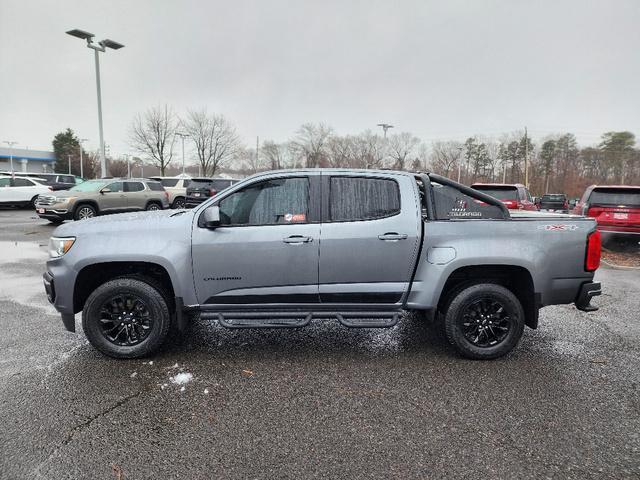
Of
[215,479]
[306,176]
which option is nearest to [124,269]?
[306,176]

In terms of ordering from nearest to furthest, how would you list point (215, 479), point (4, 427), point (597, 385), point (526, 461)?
point (215, 479) < point (526, 461) < point (4, 427) < point (597, 385)

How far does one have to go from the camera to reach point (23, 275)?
7.49 meters

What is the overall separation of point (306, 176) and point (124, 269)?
199 centimetres

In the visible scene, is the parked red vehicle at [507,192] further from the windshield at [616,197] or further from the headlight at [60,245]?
the headlight at [60,245]

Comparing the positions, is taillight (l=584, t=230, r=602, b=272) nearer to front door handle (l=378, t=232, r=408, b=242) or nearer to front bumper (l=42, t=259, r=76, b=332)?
front door handle (l=378, t=232, r=408, b=242)

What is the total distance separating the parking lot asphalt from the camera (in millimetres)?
2525

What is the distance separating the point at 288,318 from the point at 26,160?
8219 cm

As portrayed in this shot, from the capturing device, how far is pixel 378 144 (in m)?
58.5

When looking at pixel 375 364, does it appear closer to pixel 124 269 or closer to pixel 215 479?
pixel 215 479

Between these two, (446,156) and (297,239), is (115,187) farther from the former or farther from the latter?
(446,156)

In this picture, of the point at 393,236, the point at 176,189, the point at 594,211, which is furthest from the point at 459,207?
the point at 176,189

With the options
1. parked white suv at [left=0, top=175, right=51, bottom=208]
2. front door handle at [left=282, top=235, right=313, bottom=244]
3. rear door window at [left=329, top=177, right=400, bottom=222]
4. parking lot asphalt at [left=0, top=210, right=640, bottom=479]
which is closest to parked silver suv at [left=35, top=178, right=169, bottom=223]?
parked white suv at [left=0, top=175, right=51, bottom=208]

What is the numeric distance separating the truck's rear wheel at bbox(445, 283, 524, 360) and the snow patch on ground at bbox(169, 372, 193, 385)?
2.40m

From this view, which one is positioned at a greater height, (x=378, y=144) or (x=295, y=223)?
(x=378, y=144)
